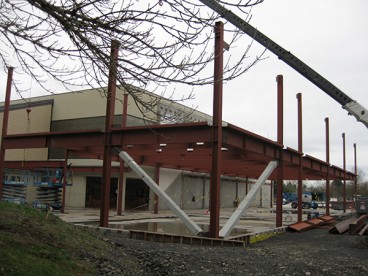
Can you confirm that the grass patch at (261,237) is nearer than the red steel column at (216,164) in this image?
No

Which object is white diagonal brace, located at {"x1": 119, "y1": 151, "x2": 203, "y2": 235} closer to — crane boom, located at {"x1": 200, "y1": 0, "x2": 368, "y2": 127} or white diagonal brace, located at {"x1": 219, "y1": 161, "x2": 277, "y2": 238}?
white diagonal brace, located at {"x1": 219, "y1": 161, "x2": 277, "y2": 238}

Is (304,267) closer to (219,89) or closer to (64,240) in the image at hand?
(64,240)

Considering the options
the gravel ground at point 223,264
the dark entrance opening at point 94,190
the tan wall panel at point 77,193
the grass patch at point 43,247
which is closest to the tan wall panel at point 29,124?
the tan wall panel at point 77,193

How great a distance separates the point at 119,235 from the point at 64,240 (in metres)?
8.79

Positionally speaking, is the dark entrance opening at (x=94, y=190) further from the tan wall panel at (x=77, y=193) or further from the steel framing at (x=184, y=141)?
the steel framing at (x=184, y=141)

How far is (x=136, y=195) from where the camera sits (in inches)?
1630

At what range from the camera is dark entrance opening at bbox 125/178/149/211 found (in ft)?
134

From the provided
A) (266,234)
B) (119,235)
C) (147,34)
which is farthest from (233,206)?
(147,34)

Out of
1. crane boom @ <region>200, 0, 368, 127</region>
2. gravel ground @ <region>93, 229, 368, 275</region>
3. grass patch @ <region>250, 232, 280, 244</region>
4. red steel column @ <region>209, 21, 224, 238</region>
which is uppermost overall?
crane boom @ <region>200, 0, 368, 127</region>

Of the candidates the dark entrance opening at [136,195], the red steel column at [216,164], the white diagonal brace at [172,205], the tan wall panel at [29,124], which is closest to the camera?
the red steel column at [216,164]

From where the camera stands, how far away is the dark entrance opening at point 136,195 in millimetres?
40906

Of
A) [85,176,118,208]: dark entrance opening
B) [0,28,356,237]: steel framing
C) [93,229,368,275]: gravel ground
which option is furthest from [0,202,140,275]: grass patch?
[85,176,118,208]: dark entrance opening

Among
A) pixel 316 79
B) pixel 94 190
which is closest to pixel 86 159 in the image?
pixel 94 190

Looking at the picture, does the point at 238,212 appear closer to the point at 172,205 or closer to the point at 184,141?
the point at 172,205
